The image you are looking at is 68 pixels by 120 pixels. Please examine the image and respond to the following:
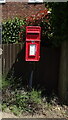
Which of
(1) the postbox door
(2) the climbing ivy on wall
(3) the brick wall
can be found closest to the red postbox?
(1) the postbox door

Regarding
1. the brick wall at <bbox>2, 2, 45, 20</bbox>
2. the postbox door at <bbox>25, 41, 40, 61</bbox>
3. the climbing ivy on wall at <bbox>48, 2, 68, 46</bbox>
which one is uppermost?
the brick wall at <bbox>2, 2, 45, 20</bbox>

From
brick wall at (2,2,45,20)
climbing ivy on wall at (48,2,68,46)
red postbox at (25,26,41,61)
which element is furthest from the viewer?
brick wall at (2,2,45,20)

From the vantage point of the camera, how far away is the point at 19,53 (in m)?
6.82

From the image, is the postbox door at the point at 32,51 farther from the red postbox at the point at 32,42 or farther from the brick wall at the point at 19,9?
the brick wall at the point at 19,9

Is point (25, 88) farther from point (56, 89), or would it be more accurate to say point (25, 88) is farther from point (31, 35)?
point (31, 35)

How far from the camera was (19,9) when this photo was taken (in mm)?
11875

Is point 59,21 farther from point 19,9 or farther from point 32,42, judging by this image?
point 19,9

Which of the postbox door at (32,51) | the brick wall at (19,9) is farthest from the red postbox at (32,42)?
the brick wall at (19,9)

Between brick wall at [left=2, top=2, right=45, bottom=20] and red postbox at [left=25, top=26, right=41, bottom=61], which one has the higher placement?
brick wall at [left=2, top=2, right=45, bottom=20]

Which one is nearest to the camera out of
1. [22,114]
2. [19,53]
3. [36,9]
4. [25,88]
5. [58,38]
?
A: [22,114]

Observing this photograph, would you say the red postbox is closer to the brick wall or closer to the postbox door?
the postbox door

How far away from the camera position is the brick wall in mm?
11836

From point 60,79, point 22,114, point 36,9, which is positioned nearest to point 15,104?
point 22,114

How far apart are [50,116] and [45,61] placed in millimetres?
1747
